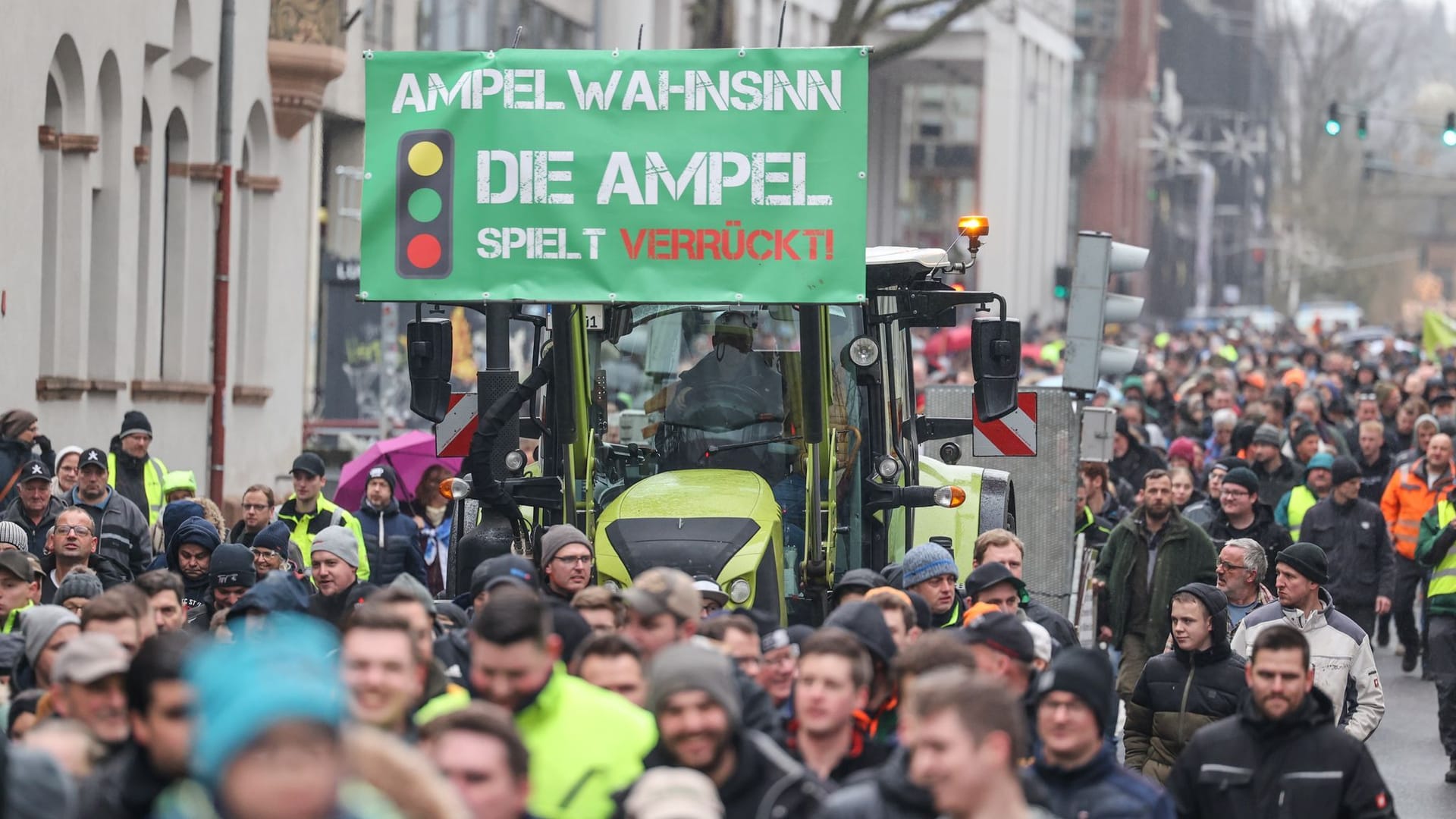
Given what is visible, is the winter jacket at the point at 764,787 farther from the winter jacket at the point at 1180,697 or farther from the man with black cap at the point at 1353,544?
the man with black cap at the point at 1353,544

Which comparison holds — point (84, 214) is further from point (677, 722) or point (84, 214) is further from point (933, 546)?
point (677, 722)

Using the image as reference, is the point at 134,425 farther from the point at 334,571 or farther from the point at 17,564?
the point at 334,571

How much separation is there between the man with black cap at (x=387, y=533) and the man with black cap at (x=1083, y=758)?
773 cm

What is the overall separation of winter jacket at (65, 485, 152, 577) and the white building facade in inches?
193

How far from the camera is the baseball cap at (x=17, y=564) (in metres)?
9.78

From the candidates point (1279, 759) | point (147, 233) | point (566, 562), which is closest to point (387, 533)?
point (566, 562)

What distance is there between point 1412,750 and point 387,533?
6152 mm

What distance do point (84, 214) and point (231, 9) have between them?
14.1ft

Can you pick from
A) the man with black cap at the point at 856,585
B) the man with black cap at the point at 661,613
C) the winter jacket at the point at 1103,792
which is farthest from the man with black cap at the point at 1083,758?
the man with black cap at the point at 856,585

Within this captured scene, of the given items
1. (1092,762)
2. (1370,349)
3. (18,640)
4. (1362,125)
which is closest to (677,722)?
(1092,762)

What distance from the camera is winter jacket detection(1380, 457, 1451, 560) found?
17562mm

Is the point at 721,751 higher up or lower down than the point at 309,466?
lower down

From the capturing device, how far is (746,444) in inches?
430

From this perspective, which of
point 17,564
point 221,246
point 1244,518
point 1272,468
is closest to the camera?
point 17,564
